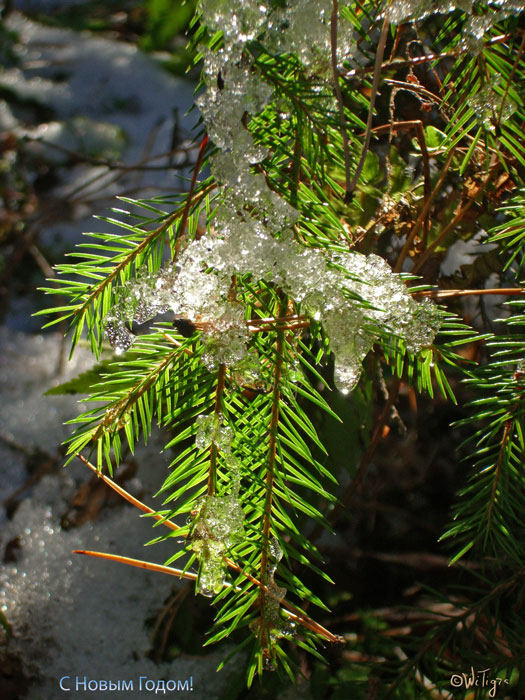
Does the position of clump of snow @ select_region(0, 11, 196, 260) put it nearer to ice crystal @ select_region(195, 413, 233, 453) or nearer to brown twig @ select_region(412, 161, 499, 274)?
brown twig @ select_region(412, 161, 499, 274)

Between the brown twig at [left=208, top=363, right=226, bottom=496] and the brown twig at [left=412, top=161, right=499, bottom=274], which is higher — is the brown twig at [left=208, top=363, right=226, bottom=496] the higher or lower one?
the lower one

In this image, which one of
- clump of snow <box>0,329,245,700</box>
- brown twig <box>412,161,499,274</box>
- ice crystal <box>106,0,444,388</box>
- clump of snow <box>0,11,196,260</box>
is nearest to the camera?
ice crystal <box>106,0,444,388</box>

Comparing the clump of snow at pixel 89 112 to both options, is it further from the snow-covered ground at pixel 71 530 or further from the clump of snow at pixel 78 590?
the clump of snow at pixel 78 590

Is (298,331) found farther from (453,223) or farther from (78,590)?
(78,590)

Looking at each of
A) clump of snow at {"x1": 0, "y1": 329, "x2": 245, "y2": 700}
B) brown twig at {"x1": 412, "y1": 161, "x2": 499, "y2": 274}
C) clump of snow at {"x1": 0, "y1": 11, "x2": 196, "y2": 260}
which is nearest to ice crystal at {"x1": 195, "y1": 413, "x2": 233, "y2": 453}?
brown twig at {"x1": 412, "y1": 161, "x2": 499, "y2": 274}

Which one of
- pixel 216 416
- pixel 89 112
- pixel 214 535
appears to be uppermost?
pixel 89 112

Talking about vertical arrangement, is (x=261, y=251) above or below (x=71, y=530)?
above

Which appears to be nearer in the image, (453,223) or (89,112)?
(453,223)

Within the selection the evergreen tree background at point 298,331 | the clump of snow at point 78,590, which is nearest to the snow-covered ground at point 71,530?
the clump of snow at point 78,590

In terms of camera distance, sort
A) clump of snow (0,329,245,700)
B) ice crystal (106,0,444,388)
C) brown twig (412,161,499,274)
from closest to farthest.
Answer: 1. ice crystal (106,0,444,388)
2. brown twig (412,161,499,274)
3. clump of snow (0,329,245,700)

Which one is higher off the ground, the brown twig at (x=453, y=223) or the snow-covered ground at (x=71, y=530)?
the brown twig at (x=453, y=223)

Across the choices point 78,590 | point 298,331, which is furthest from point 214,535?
point 78,590

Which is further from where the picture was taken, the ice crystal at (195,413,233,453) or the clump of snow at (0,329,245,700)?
the clump of snow at (0,329,245,700)
